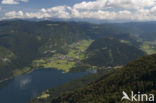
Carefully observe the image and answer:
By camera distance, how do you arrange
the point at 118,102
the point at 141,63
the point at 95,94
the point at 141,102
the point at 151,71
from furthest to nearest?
the point at 141,63, the point at 95,94, the point at 151,71, the point at 118,102, the point at 141,102

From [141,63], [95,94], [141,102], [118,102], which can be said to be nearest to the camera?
[141,102]

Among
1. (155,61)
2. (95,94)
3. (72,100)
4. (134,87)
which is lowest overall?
(72,100)

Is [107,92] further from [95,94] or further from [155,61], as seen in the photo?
[155,61]

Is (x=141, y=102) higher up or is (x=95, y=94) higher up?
(x=141, y=102)

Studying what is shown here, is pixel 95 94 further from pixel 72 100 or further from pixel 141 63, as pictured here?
pixel 141 63

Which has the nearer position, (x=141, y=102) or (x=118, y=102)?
(x=141, y=102)

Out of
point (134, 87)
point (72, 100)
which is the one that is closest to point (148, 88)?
point (134, 87)

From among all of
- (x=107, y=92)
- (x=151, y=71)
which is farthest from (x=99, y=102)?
(x=151, y=71)
